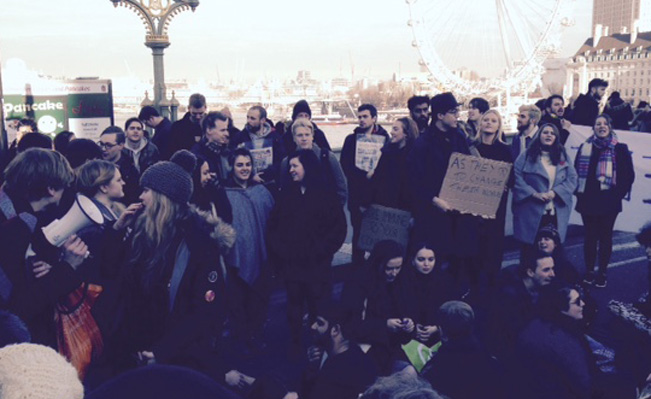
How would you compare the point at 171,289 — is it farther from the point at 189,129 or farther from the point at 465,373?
the point at 189,129

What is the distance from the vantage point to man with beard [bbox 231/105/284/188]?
6.02 m

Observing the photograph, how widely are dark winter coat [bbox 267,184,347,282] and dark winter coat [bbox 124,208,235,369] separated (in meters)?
1.89

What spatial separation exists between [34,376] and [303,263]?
144 inches

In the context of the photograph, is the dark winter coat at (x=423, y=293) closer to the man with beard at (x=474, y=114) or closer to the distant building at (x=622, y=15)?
the man with beard at (x=474, y=114)

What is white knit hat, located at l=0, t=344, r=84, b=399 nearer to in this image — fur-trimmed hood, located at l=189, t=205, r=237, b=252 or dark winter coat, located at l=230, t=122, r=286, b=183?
fur-trimmed hood, located at l=189, t=205, r=237, b=252

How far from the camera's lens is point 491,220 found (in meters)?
6.09

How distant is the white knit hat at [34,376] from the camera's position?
A: 55.6 inches

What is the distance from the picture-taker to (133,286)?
3.09 meters

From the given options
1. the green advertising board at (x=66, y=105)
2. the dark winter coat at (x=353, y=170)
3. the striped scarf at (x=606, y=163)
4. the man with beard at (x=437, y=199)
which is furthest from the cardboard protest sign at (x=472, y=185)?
the green advertising board at (x=66, y=105)

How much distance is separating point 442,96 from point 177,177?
3.00 meters

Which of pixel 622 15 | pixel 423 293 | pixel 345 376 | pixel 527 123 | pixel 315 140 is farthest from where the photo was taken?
pixel 622 15

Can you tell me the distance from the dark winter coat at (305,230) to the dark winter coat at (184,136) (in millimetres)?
2231

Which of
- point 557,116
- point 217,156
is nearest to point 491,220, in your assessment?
point 217,156

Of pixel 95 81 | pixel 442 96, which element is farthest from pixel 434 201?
pixel 95 81
